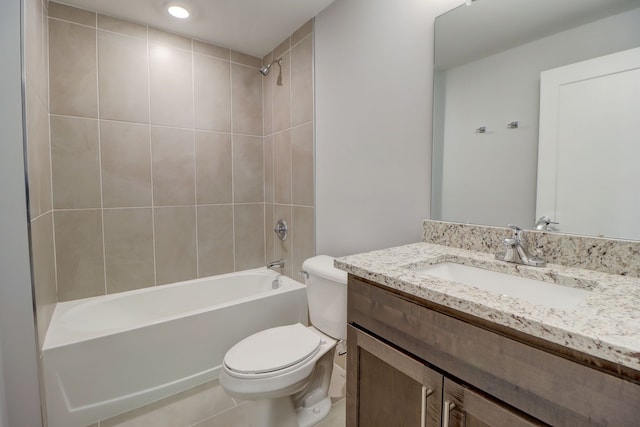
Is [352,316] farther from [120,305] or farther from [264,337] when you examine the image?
[120,305]

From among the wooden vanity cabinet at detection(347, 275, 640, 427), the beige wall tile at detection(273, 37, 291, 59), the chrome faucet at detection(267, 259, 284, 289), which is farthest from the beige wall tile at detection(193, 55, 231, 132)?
the wooden vanity cabinet at detection(347, 275, 640, 427)

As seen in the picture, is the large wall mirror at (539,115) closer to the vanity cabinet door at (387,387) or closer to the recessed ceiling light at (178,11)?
the vanity cabinet door at (387,387)

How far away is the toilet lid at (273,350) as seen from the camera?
4.10 feet

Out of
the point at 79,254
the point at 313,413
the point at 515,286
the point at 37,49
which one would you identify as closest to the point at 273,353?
the point at 313,413

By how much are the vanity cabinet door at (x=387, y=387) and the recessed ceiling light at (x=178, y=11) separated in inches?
84.2

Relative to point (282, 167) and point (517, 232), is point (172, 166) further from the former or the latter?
point (517, 232)

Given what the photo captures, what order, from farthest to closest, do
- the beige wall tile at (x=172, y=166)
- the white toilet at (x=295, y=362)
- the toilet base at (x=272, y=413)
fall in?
the beige wall tile at (x=172, y=166) < the toilet base at (x=272, y=413) < the white toilet at (x=295, y=362)

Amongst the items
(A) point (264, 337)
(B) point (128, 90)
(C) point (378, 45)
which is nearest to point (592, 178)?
A: (C) point (378, 45)

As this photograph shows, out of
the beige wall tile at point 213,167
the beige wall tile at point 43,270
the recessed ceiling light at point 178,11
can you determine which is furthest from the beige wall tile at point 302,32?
the beige wall tile at point 43,270

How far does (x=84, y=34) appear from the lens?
6.27 ft

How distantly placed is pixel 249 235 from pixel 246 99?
1.18 metres

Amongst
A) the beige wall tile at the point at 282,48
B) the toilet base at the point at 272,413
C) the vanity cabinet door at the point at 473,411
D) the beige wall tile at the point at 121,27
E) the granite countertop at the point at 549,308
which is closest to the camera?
the granite countertop at the point at 549,308

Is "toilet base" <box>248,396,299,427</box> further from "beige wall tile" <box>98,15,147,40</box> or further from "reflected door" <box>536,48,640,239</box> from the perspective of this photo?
"beige wall tile" <box>98,15,147,40</box>

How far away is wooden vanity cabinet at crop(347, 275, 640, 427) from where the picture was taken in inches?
20.1
